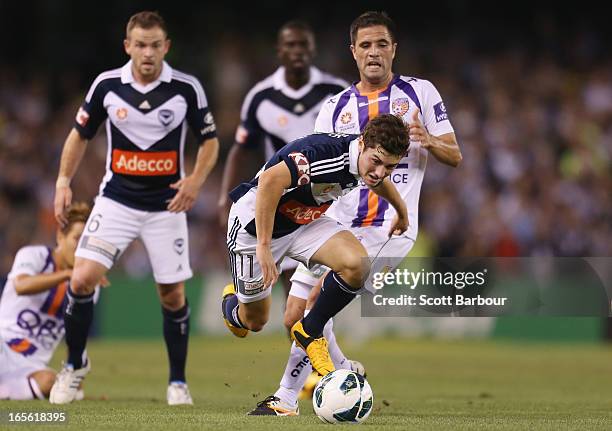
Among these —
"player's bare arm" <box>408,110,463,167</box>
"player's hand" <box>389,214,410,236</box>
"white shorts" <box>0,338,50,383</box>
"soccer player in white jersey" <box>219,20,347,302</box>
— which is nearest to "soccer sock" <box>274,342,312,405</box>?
"player's hand" <box>389,214,410,236</box>

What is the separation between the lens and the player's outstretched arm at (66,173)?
28.9 feet

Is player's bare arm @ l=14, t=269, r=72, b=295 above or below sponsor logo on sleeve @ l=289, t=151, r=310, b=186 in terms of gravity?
below

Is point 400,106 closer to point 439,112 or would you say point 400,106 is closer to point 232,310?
point 439,112

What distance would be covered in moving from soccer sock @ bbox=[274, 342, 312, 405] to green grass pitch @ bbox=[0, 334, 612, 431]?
1.11ft

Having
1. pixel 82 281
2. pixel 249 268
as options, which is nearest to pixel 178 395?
pixel 82 281

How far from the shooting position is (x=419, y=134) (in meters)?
7.75

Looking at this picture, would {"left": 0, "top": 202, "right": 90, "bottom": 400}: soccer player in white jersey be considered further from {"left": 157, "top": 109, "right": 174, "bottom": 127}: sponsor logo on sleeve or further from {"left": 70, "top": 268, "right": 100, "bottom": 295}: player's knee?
{"left": 157, "top": 109, "right": 174, "bottom": 127}: sponsor logo on sleeve

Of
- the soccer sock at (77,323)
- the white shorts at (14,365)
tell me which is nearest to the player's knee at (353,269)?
the soccer sock at (77,323)

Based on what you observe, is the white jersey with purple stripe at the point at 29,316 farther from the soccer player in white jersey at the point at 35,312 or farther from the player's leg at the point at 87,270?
the player's leg at the point at 87,270

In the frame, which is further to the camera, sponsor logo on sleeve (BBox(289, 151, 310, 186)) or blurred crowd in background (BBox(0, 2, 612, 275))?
blurred crowd in background (BBox(0, 2, 612, 275))

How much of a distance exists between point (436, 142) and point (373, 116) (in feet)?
2.05

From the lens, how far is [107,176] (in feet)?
29.6

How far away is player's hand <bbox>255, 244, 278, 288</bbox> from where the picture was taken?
694cm

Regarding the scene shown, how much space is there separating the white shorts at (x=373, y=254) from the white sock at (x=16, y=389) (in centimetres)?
250
